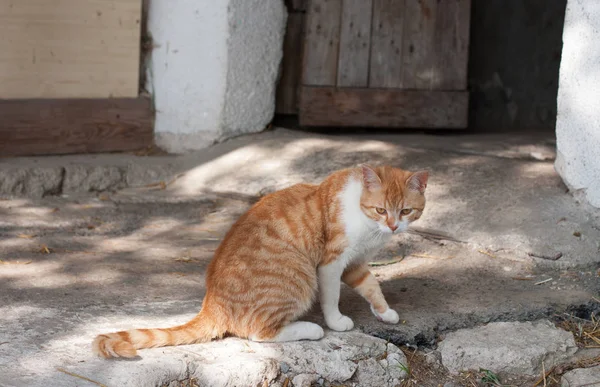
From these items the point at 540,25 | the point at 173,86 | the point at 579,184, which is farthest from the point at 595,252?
the point at 540,25

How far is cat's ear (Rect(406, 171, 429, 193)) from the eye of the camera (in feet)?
11.2

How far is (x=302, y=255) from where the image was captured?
3.38 metres

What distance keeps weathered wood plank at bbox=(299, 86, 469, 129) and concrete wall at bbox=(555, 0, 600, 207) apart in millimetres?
1844

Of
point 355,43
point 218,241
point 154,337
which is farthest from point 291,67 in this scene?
point 154,337

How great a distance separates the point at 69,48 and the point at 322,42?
196 centimetres

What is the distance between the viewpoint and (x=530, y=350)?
11.2 feet

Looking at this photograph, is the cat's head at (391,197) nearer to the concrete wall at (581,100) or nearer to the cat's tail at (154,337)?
the cat's tail at (154,337)

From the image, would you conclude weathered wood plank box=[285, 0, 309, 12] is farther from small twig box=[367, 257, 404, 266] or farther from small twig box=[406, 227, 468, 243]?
small twig box=[367, 257, 404, 266]

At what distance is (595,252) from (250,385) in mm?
2284

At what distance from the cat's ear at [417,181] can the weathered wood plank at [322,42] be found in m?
3.09

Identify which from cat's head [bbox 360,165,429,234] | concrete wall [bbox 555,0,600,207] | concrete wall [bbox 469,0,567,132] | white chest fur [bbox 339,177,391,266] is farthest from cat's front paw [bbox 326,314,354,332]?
concrete wall [bbox 469,0,567,132]

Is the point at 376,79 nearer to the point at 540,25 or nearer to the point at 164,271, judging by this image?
the point at 540,25

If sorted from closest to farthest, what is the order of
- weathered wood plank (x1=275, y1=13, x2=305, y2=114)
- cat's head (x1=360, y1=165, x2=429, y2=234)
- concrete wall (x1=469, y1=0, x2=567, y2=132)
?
cat's head (x1=360, y1=165, x2=429, y2=234)
weathered wood plank (x1=275, y1=13, x2=305, y2=114)
concrete wall (x1=469, y1=0, x2=567, y2=132)

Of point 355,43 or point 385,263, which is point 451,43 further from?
point 385,263
